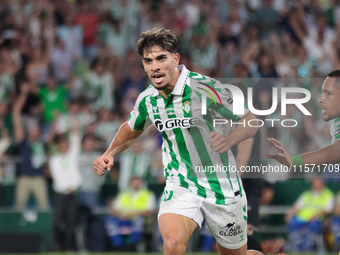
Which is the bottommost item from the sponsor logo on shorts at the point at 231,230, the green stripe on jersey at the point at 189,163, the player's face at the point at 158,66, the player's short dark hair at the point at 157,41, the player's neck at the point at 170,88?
the sponsor logo on shorts at the point at 231,230

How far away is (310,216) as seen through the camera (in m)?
8.41

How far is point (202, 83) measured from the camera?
4777mm

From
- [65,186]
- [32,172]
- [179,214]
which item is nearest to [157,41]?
[179,214]

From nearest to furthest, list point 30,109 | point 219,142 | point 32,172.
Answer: point 219,142 < point 32,172 < point 30,109

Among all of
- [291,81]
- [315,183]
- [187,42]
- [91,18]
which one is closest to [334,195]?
[315,183]

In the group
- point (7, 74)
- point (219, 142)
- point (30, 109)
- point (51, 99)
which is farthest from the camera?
point (7, 74)

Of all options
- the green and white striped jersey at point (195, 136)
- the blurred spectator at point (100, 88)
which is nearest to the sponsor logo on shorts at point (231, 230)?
the green and white striped jersey at point (195, 136)

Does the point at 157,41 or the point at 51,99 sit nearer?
the point at 157,41

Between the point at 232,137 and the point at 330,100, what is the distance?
1.34m

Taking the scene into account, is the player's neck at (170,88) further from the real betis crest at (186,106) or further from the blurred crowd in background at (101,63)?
the blurred crowd in background at (101,63)

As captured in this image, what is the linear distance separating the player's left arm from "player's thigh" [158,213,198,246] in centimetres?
63

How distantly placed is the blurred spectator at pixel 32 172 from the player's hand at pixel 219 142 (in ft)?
17.7

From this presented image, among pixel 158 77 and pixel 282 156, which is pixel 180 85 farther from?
pixel 282 156

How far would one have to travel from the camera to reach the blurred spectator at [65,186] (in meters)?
8.81
